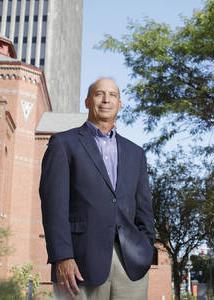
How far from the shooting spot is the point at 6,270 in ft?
98.0

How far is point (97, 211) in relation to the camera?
9.13ft

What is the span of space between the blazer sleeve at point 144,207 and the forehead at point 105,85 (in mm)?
514

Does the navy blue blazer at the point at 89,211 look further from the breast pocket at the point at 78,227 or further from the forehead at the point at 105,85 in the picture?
the forehead at the point at 105,85

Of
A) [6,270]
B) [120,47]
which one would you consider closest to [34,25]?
[6,270]

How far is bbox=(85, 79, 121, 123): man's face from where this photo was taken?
3062 mm

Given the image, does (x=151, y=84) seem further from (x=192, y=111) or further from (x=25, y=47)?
(x=25, y=47)

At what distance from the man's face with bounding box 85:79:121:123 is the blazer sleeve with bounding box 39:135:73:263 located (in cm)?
29

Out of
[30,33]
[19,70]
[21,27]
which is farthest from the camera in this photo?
[21,27]

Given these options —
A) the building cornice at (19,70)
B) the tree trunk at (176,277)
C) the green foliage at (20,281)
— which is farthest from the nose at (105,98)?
the building cornice at (19,70)

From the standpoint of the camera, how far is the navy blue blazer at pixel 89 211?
2701 mm

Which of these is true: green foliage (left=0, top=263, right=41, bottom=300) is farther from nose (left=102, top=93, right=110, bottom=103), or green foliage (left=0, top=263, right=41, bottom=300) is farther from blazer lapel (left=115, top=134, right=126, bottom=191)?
nose (left=102, top=93, right=110, bottom=103)

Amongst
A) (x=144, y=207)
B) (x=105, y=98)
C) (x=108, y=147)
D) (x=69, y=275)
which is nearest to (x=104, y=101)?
(x=105, y=98)

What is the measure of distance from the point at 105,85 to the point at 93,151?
43cm

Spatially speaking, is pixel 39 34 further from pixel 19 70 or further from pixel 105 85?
pixel 105 85
